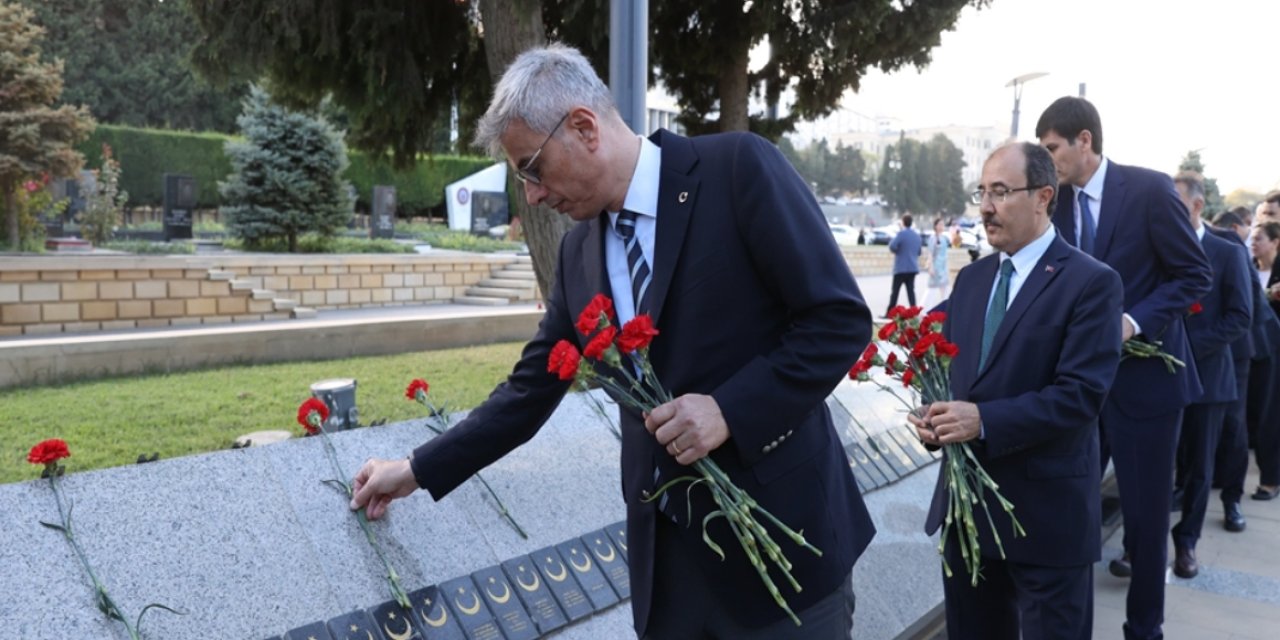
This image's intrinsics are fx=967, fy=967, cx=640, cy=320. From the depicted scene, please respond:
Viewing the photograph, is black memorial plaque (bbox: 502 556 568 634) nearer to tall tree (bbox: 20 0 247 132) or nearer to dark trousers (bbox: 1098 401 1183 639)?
dark trousers (bbox: 1098 401 1183 639)

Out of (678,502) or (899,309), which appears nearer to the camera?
(678,502)

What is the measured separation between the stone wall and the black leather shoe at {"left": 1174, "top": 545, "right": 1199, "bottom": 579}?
12.0 meters

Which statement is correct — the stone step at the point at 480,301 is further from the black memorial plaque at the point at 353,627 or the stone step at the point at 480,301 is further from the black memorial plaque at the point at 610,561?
the black memorial plaque at the point at 353,627

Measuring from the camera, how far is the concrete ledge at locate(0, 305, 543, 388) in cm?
870

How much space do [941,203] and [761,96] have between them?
71.3 metres

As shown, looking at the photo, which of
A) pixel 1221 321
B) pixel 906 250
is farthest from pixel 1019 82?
pixel 1221 321

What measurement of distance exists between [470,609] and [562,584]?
0.34 metres

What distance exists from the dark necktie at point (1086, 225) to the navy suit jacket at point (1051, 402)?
3.59 ft

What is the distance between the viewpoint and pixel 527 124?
175 cm

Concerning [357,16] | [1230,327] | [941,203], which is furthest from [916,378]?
[941,203]

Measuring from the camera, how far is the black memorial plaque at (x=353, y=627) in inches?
89.4

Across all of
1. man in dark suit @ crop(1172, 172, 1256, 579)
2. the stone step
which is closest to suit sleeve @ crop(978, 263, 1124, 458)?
man in dark suit @ crop(1172, 172, 1256, 579)

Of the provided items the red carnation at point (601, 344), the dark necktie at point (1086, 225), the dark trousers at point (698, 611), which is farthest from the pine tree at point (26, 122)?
the red carnation at point (601, 344)

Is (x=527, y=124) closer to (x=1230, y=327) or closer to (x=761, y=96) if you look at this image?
(x=1230, y=327)
